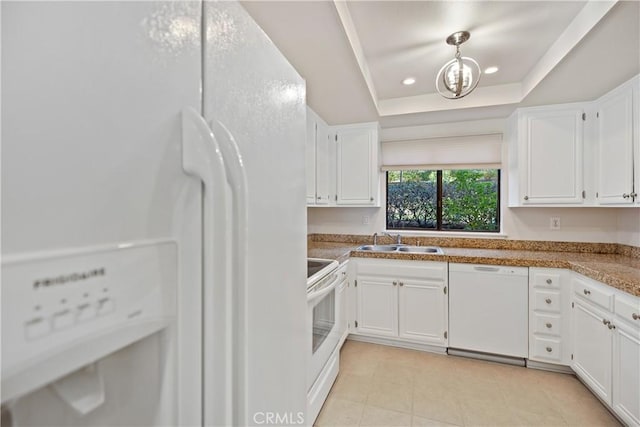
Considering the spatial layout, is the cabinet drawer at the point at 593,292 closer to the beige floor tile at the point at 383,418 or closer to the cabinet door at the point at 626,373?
the cabinet door at the point at 626,373

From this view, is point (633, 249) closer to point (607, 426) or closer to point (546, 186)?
point (546, 186)

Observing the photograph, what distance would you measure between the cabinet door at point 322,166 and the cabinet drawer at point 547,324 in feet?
6.74

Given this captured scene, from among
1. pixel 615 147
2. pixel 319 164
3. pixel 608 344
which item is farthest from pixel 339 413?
pixel 615 147

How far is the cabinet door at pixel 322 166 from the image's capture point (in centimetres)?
283

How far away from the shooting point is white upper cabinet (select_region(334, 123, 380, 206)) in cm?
302

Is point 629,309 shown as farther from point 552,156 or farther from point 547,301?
point 552,156

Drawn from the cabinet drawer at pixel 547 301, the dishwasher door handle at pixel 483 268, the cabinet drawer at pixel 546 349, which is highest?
the dishwasher door handle at pixel 483 268

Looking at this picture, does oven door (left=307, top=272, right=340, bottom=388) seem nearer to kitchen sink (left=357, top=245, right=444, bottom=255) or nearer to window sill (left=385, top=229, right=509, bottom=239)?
kitchen sink (left=357, top=245, right=444, bottom=255)

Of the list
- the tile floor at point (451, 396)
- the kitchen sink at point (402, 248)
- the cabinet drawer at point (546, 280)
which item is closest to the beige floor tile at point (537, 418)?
the tile floor at point (451, 396)

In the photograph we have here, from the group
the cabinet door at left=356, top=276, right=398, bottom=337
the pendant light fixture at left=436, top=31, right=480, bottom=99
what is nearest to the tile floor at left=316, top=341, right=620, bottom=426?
the cabinet door at left=356, top=276, right=398, bottom=337

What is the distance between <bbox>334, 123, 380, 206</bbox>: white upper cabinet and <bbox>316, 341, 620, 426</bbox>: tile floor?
155 cm

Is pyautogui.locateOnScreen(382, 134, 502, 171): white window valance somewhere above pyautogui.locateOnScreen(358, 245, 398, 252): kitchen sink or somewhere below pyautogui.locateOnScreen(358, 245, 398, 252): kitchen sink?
above

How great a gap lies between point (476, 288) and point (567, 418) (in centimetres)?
93

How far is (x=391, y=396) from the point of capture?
1.96 meters
